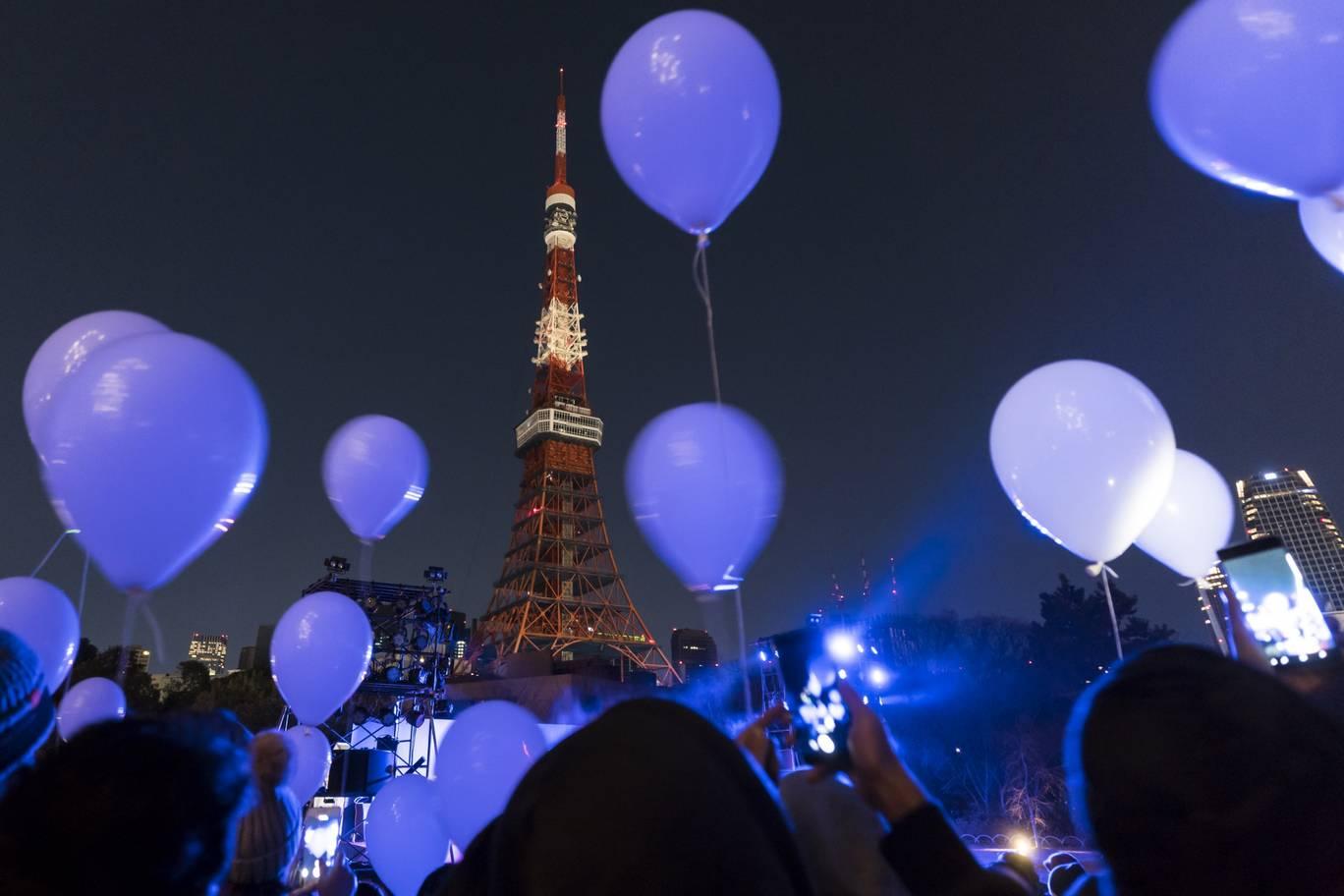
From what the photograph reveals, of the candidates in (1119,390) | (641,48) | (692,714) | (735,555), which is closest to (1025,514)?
(1119,390)

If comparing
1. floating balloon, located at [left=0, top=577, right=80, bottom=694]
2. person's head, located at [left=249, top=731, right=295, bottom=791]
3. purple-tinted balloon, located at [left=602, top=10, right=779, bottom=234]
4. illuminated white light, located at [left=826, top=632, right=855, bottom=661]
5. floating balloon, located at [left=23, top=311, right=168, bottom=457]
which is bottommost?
person's head, located at [left=249, top=731, right=295, bottom=791]

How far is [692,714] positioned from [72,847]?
40.9 inches

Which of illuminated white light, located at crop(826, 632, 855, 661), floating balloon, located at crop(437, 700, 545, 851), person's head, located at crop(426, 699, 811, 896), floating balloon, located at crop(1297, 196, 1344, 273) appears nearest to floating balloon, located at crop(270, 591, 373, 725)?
floating balloon, located at crop(437, 700, 545, 851)

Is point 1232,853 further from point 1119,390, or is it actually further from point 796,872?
point 1119,390

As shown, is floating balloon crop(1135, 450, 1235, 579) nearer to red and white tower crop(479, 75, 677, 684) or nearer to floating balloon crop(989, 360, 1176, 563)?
floating balloon crop(989, 360, 1176, 563)

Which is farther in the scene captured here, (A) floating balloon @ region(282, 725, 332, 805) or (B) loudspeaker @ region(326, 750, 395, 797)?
(B) loudspeaker @ region(326, 750, 395, 797)

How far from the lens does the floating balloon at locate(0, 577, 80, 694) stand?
6.01 m

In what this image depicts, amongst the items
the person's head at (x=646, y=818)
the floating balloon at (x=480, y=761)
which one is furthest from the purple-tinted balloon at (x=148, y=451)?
the person's head at (x=646, y=818)

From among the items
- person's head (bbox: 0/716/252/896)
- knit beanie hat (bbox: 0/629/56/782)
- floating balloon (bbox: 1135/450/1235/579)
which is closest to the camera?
person's head (bbox: 0/716/252/896)

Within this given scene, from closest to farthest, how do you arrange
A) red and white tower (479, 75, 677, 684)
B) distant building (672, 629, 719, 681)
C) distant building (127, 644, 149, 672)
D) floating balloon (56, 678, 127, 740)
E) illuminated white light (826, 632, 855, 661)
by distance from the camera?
1. illuminated white light (826, 632, 855, 661)
2. floating balloon (56, 678, 127, 740)
3. distant building (127, 644, 149, 672)
4. red and white tower (479, 75, 677, 684)
5. distant building (672, 629, 719, 681)

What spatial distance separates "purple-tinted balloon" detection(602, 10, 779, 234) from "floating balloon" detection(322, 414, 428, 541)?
5753 mm

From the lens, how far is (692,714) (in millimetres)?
754

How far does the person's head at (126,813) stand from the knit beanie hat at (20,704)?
470mm

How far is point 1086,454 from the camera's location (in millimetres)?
4941
